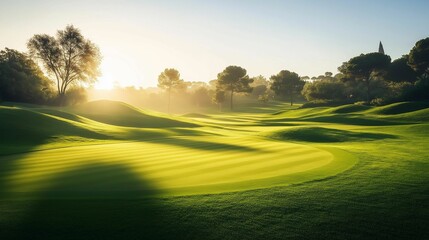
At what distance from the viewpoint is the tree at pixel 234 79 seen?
11144 centimetres

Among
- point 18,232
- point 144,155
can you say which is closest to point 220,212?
point 18,232

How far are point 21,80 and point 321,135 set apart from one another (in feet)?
185

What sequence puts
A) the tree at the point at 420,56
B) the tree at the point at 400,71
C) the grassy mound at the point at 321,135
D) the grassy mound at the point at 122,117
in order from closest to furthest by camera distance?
the grassy mound at the point at 321,135, the grassy mound at the point at 122,117, the tree at the point at 420,56, the tree at the point at 400,71

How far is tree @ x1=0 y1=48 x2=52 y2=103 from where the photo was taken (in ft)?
184

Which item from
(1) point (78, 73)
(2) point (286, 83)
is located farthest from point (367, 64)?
(1) point (78, 73)

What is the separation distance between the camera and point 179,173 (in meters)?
11.8

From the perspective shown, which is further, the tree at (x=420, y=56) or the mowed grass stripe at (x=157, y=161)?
the tree at (x=420, y=56)

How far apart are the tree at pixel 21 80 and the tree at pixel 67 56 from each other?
358 centimetres

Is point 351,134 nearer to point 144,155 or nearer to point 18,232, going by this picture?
point 144,155

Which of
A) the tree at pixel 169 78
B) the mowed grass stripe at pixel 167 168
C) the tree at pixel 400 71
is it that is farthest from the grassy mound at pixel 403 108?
the tree at pixel 169 78

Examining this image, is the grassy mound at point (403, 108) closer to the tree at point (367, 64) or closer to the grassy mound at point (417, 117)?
the grassy mound at point (417, 117)

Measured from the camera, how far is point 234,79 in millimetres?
112375

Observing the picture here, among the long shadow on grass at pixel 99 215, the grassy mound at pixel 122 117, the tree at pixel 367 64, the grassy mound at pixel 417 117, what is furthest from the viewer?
the tree at pixel 367 64

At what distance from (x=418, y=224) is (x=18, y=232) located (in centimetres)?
1018
